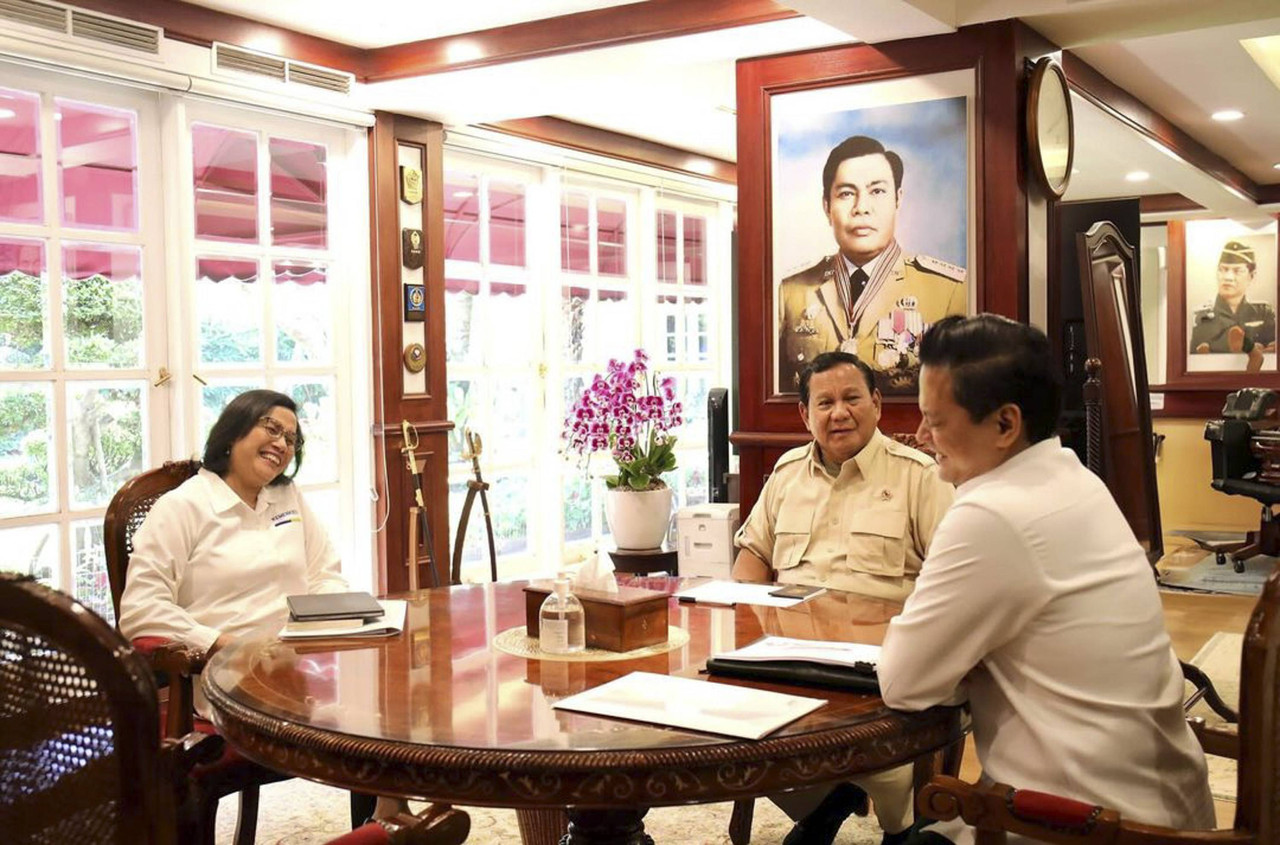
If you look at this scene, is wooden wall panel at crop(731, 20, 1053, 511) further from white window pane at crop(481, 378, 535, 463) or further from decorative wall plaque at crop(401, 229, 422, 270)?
white window pane at crop(481, 378, 535, 463)

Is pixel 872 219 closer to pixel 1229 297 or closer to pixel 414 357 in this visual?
pixel 414 357

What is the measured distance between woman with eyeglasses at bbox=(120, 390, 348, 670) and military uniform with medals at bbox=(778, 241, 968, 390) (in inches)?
78.5

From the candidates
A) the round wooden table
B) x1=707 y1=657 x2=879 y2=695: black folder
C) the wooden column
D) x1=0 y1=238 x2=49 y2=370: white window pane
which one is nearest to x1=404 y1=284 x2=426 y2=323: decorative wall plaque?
the wooden column

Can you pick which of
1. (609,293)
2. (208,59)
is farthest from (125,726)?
(609,293)

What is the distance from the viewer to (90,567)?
424cm

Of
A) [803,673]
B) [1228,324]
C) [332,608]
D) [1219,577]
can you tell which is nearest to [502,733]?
[803,673]

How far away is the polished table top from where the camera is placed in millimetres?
1566

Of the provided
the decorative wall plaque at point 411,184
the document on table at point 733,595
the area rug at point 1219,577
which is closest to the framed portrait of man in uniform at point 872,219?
the document on table at point 733,595

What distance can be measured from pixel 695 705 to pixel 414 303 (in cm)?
385

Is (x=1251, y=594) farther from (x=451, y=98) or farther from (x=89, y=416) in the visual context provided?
(x=89, y=416)

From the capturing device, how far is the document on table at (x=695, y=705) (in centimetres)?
167

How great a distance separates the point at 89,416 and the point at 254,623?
71.6 inches

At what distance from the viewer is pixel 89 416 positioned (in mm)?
4223

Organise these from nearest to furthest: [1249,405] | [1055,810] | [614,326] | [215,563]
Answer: [1055,810]
[215,563]
[614,326]
[1249,405]
